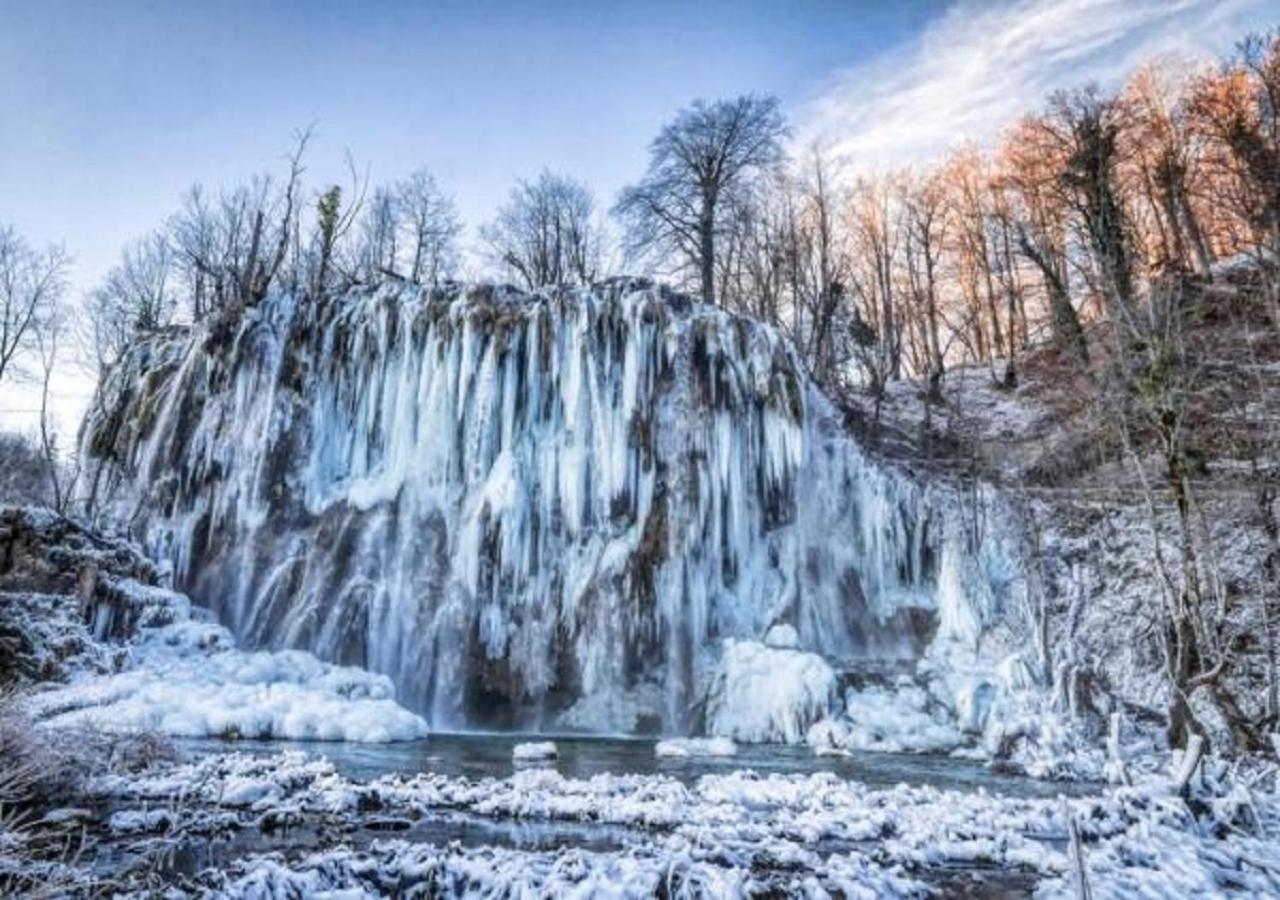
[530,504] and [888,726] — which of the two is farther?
[530,504]

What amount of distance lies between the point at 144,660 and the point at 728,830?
33.0ft

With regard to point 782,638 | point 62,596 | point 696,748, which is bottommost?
point 696,748

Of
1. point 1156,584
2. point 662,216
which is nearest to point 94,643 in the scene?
point 1156,584

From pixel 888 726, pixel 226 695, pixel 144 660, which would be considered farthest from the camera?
pixel 888 726

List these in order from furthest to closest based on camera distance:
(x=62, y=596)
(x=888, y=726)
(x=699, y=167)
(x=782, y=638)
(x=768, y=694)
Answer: (x=699, y=167), (x=782, y=638), (x=768, y=694), (x=888, y=726), (x=62, y=596)

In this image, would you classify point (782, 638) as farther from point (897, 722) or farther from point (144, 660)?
point (144, 660)

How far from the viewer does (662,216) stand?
2591cm

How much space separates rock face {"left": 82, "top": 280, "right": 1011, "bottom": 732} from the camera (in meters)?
15.1

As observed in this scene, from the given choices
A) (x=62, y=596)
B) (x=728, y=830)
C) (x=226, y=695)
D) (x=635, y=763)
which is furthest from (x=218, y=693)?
(x=728, y=830)

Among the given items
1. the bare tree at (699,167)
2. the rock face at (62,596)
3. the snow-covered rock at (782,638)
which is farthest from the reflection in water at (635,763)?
the bare tree at (699,167)

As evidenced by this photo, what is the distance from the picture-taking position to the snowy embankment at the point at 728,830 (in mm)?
5043

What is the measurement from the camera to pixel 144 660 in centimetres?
1234

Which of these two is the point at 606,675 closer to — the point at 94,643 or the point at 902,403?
the point at 94,643

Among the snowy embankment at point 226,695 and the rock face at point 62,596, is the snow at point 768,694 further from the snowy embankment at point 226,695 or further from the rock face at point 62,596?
the rock face at point 62,596
